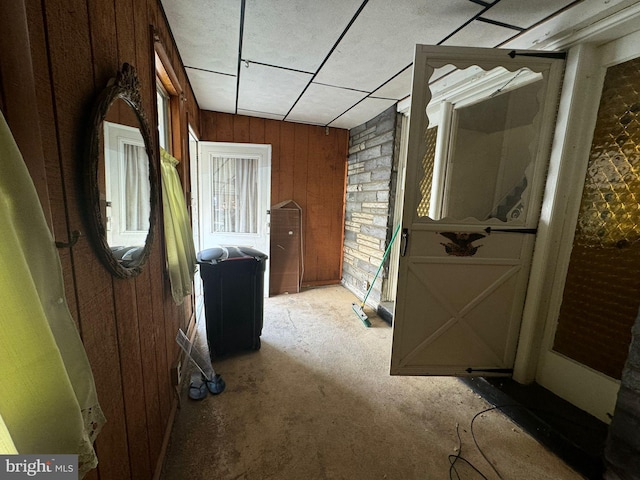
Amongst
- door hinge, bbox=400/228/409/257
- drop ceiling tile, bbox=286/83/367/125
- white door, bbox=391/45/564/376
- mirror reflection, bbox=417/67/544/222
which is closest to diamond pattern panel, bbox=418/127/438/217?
mirror reflection, bbox=417/67/544/222

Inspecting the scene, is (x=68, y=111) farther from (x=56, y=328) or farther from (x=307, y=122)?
(x=307, y=122)

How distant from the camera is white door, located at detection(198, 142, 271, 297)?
314 cm

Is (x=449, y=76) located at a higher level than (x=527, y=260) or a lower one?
higher

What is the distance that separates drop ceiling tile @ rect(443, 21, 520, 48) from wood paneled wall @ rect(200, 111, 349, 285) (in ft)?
7.07

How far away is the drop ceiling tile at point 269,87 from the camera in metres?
2.16

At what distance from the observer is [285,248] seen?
3.59 meters

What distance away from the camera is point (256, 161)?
10.6 feet

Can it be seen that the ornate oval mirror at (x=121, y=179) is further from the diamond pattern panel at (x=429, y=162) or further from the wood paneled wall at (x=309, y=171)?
the wood paneled wall at (x=309, y=171)

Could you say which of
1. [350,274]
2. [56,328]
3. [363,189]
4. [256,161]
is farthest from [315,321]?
[56,328]

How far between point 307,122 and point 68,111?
10.3ft

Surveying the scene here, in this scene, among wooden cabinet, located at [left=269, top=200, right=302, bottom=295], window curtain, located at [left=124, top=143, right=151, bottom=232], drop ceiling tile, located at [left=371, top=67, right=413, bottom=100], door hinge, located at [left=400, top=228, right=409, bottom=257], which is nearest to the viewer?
window curtain, located at [left=124, top=143, right=151, bottom=232]

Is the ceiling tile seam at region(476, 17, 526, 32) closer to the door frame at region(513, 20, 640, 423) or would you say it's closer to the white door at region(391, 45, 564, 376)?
the white door at region(391, 45, 564, 376)

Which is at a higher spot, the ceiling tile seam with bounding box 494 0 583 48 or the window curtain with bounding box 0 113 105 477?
the ceiling tile seam with bounding box 494 0 583 48

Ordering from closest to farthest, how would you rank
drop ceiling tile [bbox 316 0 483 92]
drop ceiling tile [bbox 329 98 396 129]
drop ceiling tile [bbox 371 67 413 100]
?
drop ceiling tile [bbox 316 0 483 92], drop ceiling tile [bbox 371 67 413 100], drop ceiling tile [bbox 329 98 396 129]
